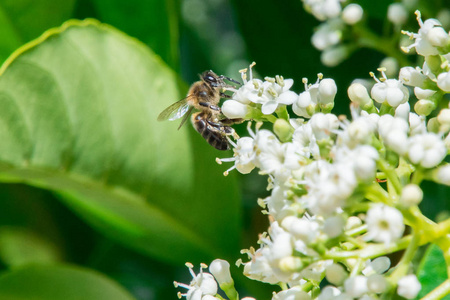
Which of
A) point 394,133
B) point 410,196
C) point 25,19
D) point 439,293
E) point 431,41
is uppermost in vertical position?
point 25,19

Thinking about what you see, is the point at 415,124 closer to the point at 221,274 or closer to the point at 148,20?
the point at 221,274

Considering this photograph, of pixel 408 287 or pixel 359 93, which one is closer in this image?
pixel 408 287

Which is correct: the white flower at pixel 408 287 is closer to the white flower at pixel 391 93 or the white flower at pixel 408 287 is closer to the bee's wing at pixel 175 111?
the white flower at pixel 391 93

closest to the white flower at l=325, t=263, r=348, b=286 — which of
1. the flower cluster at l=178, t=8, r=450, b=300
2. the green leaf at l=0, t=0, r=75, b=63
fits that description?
the flower cluster at l=178, t=8, r=450, b=300

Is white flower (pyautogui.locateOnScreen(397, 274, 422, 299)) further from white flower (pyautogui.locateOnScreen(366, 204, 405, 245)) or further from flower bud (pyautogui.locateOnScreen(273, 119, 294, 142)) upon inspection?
flower bud (pyautogui.locateOnScreen(273, 119, 294, 142))

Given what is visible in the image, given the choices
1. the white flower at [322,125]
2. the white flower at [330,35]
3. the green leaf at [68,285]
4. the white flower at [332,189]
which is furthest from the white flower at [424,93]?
the green leaf at [68,285]

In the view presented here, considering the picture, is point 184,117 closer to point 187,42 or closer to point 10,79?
point 10,79

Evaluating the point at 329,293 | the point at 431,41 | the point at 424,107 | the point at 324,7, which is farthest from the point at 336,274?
the point at 324,7
